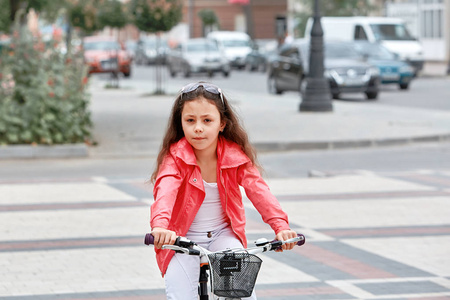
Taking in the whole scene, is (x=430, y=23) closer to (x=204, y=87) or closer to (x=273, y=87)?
(x=273, y=87)

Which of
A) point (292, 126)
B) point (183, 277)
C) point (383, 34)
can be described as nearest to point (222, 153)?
point (183, 277)

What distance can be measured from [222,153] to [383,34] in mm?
31685

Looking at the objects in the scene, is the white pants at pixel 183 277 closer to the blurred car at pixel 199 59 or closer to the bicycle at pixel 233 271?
the bicycle at pixel 233 271

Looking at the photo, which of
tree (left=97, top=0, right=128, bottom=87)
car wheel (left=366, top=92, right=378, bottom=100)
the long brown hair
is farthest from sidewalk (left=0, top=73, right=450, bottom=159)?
tree (left=97, top=0, right=128, bottom=87)

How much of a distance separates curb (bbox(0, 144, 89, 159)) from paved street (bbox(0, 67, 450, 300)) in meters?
0.23

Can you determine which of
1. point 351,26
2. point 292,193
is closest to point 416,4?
point 351,26

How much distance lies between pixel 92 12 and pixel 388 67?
13.2 m

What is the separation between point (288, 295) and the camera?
6121 mm

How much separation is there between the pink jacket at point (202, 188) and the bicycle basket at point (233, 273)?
39cm

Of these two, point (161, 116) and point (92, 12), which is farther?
point (92, 12)

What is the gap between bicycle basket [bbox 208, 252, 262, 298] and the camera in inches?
140

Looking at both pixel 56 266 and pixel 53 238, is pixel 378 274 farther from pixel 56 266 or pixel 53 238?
pixel 53 238

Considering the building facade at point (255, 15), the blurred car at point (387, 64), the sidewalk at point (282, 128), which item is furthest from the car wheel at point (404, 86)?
the building facade at point (255, 15)

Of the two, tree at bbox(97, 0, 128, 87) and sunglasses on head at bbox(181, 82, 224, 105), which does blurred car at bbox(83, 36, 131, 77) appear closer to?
tree at bbox(97, 0, 128, 87)
